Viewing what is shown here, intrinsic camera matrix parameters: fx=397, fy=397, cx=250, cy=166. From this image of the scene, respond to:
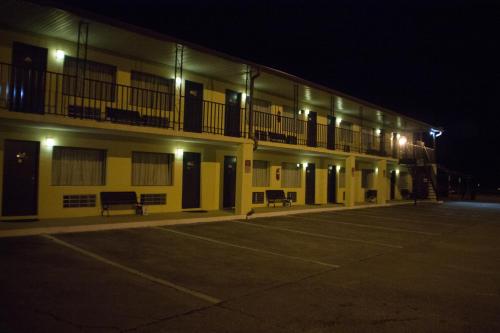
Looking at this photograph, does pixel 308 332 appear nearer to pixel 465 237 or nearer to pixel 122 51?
pixel 465 237

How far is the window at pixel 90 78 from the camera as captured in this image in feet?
39.7

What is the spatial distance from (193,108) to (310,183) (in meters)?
8.87

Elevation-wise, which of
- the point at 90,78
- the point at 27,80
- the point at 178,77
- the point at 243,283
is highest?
the point at 178,77

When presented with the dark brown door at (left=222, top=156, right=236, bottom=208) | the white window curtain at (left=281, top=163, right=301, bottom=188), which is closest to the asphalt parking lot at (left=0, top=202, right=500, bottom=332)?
the dark brown door at (left=222, top=156, right=236, bottom=208)

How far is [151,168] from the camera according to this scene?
14.5m

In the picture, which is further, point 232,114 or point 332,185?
point 332,185

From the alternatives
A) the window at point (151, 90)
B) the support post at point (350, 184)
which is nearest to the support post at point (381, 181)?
the support post at point (350, 184)

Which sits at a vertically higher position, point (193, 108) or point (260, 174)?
point (193, 108)

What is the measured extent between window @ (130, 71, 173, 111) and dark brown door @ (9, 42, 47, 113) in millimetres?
2858

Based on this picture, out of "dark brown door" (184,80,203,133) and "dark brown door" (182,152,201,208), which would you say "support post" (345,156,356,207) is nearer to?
"dark brown door" (182,152,201,208)

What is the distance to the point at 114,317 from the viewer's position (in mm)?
4816

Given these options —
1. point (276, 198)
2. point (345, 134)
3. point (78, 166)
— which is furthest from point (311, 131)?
point (78, 166)

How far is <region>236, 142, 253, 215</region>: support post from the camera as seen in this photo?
15.0 meters

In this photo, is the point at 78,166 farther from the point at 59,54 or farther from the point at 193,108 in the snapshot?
the point at 193,108
